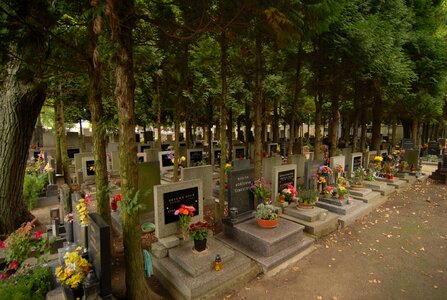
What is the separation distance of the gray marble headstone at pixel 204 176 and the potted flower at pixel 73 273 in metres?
4.86

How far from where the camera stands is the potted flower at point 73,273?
12.7 feet

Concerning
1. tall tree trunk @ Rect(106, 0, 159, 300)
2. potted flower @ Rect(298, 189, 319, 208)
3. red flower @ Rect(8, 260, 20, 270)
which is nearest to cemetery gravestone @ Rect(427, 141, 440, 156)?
potted flower @ Rect(298, 189, 319, 208)

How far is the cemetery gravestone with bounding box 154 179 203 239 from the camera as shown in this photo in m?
5.81

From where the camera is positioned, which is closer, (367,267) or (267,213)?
(367,267)

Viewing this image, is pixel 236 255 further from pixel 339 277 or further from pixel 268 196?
pixel 268 196

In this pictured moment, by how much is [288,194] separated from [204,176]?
2.91 metres

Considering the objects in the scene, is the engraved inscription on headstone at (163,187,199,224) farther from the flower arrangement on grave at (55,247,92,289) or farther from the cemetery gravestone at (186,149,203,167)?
the cemetery gravestone at (186,149,203,167)

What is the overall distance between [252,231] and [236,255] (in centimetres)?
88

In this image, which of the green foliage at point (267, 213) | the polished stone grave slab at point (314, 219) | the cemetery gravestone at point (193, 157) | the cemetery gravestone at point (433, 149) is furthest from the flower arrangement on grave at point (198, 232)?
the cemetery gravestone at point (433, 149)

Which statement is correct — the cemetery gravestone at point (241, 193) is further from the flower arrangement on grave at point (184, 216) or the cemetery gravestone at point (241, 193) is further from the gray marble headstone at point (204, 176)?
the gray marble headstone at point (204, 176)

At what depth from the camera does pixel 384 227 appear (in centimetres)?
788

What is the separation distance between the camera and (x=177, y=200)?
6.14 metres

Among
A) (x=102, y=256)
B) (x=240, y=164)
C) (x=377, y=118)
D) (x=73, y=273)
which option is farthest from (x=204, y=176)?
(x=377, y=118)

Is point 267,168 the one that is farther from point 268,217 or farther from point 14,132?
point 14,132
